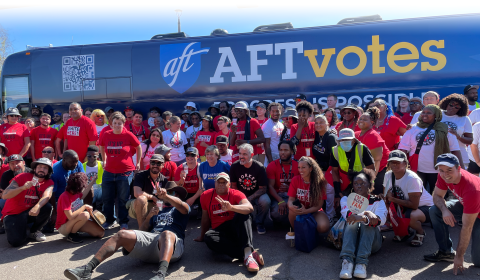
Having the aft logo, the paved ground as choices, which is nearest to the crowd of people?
the paved ground

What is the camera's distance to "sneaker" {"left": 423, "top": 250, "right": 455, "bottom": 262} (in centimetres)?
399

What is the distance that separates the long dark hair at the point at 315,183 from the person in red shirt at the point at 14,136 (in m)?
5.98

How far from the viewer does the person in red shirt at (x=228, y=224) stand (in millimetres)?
4172

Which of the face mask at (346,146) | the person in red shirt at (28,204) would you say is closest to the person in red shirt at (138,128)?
the person in red shirt at (28,204)

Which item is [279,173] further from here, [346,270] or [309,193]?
[346,270]

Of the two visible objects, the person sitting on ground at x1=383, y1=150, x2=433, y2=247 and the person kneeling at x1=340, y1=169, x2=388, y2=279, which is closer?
the person kneeling at x1=340, y1=169, x2=388, y2=279

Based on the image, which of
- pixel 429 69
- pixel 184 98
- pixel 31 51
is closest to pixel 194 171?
pixel 184 98

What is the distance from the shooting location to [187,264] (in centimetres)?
429

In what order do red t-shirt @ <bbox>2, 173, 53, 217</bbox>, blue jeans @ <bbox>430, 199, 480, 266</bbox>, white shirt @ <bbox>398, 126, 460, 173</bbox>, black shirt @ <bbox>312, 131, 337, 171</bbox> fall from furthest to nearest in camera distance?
black shirt @ <bbox>312, 131, 337, 171</bbox>
red t-shirt @ <bbox>2, 173, 53, 217</bbox>
white shirt @ <bbox>398, 126, 460, 173</bbox>
blue jeans @ <bbox>430, 199, 480, 266</bbox>

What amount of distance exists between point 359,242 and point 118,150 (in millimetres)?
3924

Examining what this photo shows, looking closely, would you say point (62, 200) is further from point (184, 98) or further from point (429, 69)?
point (429, 69)

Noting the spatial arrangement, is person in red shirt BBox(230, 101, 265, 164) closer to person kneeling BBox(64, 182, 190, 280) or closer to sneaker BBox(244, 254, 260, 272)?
person kneeling BBox(64, 182, 190, 280)

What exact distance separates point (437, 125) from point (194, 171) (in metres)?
3.71

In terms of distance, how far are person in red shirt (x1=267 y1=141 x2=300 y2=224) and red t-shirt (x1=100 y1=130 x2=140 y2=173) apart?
7.64 ft
